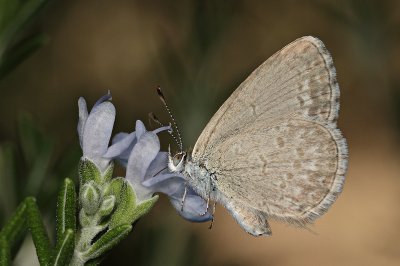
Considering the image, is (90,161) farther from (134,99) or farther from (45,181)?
(134,99)

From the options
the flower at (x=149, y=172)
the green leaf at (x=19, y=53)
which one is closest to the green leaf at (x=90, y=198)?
the flower at (x=149, y=172)

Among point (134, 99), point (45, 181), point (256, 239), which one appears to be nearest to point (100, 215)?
point (45, 181)

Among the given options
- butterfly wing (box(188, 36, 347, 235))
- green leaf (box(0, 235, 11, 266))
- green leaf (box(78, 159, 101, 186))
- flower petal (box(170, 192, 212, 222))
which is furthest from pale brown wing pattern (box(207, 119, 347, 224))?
green leaf (box(0, 235, 11, 266))

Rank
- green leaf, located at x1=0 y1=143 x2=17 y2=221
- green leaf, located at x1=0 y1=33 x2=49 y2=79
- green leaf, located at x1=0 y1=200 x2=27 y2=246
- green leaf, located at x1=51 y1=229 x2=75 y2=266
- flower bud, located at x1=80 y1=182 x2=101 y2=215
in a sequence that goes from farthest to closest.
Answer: green leaf, located at x1=0 y1=143 x2=17 y2=221, green leaf, located at x1=0 y1=33 x2=49 y2=79, green leaf, located at x1=0 y1=200 x2=27 y2=246, flower bud, located at x1=80 y1=182 x2=101 y2=215, green leaf, located at x1=51 y1=229 x2=75 y2=266

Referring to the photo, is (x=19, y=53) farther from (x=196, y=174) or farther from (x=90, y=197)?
(x=90, y=197)

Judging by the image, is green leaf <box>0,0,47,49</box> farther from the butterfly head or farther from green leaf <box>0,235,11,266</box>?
green leaf <box>0,235,11,266</box>

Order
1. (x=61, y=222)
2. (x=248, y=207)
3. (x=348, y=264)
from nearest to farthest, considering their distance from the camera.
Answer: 1. (x=61, y=222)
2. (x=248, y=207)
3. (x=348, y=264)

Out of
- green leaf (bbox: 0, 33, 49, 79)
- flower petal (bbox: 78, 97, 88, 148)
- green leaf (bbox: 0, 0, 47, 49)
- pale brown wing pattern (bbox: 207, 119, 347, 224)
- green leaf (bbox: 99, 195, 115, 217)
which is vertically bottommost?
pale brown wing pattern (bbox: 207, 119, 347, 224)
